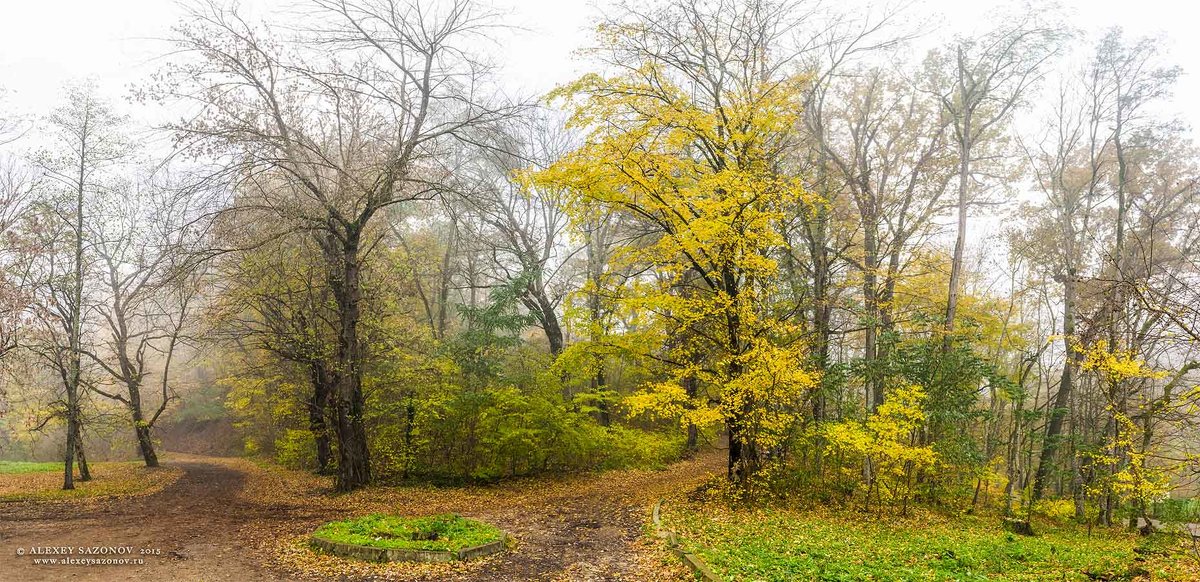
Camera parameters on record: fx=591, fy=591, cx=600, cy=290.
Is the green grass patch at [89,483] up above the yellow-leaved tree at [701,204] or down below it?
below

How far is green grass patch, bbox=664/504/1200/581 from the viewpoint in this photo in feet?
25.1

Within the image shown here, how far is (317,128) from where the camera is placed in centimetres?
1420

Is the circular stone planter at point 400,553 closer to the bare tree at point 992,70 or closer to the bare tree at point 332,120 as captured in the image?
the bare tree at point 332,120

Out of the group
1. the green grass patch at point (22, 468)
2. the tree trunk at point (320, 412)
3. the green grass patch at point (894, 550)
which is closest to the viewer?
the green grass patch at point (894, 550)

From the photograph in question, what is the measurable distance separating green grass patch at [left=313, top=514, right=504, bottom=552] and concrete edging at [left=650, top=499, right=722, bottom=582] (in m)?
2.61

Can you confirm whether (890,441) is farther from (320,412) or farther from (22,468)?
(22,468)

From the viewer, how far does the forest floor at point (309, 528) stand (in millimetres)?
7781

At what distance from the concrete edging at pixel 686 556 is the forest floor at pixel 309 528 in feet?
0.62

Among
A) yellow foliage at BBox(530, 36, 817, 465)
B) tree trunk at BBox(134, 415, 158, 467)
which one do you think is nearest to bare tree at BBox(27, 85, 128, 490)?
tree trunk at BBox(134, 415, 158, 467)

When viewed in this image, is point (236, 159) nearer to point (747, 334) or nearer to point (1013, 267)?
point (747, 334)

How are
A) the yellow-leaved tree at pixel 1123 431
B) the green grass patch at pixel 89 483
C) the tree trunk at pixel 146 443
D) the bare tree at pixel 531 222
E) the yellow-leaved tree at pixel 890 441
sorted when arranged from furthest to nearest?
the tree trunk at pixel 146 443
the bare tree at pixel 531 222
the green grass patch at pixel 89 483
the yellow-leaved tree at pixel 890 441
the yellow-leaved tree at pixel 1123 431

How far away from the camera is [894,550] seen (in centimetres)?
912

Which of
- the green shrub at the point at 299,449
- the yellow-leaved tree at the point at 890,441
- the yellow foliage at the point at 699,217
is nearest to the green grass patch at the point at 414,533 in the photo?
the yellow foliage at the point at 699,217

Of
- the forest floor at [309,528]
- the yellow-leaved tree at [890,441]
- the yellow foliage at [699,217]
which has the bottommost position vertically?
the forest floor at [309,528]
